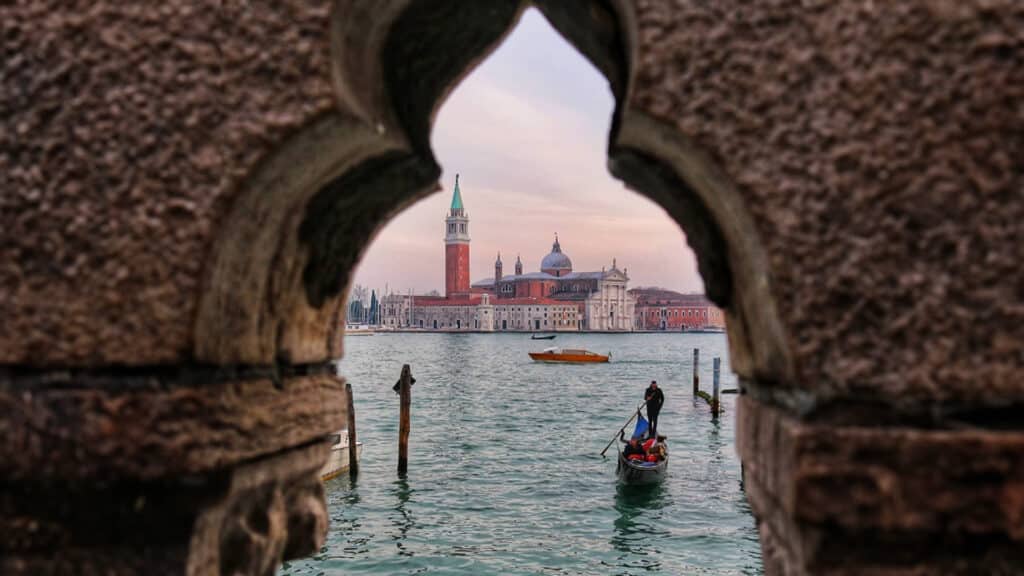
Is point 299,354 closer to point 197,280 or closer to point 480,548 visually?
point 197,280

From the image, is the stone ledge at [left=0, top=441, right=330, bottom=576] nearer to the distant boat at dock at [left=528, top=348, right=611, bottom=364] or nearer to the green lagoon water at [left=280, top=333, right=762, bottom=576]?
the green lagoon water at [left=280, top=333, right=762, bottom=576]

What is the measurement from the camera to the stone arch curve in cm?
154

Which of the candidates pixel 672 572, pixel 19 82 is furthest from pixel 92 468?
pixel 672 572

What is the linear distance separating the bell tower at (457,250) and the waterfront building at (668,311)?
28322mm

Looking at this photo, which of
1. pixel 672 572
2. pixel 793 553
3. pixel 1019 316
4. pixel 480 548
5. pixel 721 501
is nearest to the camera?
pixel 1019 316

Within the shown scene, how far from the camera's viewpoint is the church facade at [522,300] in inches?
4688

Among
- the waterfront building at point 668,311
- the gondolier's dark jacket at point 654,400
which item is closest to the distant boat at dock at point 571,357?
the gondolier's dark jacket at point 654,400

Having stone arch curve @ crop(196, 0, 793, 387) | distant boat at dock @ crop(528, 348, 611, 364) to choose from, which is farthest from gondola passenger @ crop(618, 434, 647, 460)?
distant boat at dock @ crop(528, 348, 611, 364)

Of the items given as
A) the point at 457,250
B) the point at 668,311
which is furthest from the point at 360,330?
the point at 668,311

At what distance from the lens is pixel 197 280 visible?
152 centimetres

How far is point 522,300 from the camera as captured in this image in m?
119

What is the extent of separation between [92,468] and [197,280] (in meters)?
0.40

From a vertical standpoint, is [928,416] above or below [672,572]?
above

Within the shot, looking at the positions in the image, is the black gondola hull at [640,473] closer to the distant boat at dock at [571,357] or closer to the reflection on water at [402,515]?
the reflection on water at [402,515]
